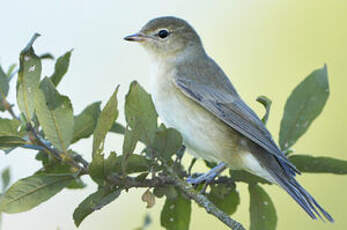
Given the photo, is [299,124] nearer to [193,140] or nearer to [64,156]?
[193,140]

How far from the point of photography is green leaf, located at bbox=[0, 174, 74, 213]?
135 centimetres

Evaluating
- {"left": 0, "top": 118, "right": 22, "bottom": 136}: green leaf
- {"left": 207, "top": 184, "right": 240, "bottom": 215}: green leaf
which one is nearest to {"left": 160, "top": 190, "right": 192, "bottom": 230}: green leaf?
{"left": 207, "top": 184, "right": 240, "bottom": 215}: green leaf

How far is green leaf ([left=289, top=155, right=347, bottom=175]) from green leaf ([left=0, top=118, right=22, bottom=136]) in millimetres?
902

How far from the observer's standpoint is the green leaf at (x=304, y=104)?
1811mm

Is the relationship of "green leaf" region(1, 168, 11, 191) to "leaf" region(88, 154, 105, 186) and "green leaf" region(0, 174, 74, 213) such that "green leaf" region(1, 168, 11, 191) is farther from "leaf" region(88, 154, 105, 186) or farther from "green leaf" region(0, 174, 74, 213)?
"leaf" region(88, 154, 105, 186)

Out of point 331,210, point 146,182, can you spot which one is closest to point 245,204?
point 331,210

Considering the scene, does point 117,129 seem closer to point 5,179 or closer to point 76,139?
point 76,139

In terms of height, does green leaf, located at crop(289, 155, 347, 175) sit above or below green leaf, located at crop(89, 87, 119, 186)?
below

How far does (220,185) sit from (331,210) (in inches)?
78.3

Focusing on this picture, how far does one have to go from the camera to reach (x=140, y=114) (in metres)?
1.44

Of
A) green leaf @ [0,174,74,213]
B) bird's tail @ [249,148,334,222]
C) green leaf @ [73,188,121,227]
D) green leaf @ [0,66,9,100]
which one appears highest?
green leaf @ [0,66,9,100]

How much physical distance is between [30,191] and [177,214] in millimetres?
501

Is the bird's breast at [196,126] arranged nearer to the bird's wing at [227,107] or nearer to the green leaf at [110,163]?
the bird's wing at [227,107]

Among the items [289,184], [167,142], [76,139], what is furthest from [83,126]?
[289,184]
